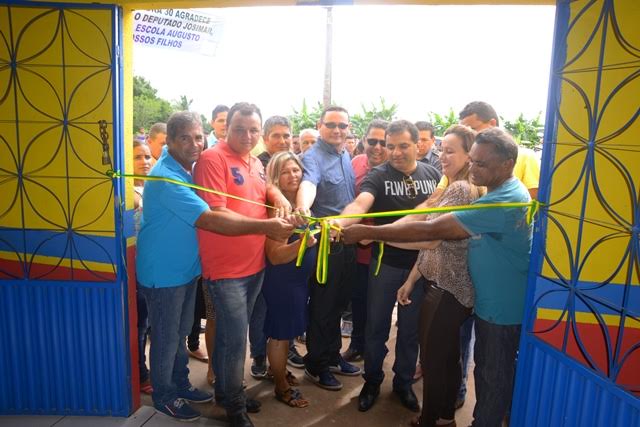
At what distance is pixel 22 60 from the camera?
2564 millimetres

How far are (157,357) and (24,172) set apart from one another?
1.34 m

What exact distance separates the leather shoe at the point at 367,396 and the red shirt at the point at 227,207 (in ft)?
4.20

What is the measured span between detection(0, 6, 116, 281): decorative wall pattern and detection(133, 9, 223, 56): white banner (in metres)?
5.05

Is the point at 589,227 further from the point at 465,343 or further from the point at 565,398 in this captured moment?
the point at 465,343

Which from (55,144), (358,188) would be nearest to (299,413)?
(358,188)

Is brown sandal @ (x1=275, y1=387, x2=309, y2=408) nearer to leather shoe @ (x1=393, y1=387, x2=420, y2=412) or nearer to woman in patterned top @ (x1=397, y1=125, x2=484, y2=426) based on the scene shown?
leather shoe @ (x1=393, y1=387, x2=420, y2=412)

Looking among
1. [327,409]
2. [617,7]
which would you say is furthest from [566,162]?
[327,409]

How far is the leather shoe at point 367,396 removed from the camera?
10.6ft

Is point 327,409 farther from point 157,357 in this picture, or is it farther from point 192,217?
point 192,217

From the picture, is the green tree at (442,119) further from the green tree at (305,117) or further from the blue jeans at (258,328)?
the blue jeans at (258,328)

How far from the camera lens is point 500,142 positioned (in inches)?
88.8

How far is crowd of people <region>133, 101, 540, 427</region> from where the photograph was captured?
236 cm

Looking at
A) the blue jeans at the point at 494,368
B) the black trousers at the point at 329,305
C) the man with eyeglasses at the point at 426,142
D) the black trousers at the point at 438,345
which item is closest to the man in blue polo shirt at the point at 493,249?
the blue jeans at the point at 494,368

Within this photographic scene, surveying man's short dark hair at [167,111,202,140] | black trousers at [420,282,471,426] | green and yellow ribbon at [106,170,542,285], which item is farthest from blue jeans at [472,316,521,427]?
man's short dark hair at [167,111,202,140]
